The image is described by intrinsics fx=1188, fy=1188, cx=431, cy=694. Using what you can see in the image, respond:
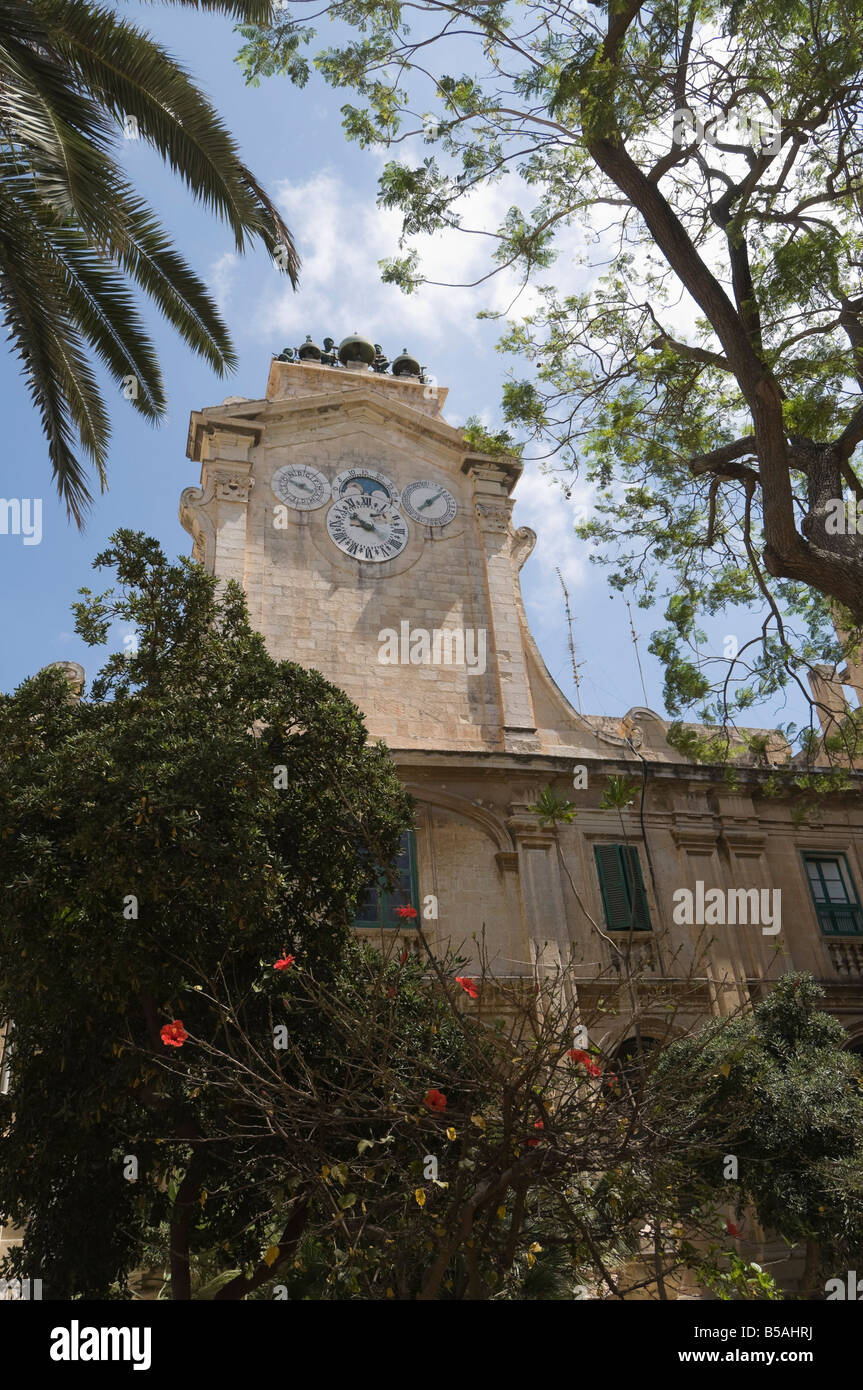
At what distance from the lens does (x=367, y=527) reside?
61.8 feet

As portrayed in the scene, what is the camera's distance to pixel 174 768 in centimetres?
926

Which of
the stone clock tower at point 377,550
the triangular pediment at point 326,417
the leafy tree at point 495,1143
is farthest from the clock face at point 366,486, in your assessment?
the leafy tree at point 495,1143

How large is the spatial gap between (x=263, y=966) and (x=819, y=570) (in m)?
5.36

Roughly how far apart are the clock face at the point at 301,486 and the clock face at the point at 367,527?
287mm

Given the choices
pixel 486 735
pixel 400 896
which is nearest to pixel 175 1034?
pixel 400 896

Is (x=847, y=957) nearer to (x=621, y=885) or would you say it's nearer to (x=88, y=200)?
(x=621, y=885)

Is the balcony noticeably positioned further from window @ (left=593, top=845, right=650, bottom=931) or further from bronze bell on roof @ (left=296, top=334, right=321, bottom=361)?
bronze bell on roof @ (left=296, top=334, right=321, bottom=361)

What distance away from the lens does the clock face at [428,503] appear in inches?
760

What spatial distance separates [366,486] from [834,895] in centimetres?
962

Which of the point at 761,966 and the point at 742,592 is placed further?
the point at 761,966

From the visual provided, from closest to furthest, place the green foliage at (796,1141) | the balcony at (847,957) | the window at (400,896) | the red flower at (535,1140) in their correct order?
the red flower at (535,1140) < the green foliage at (796,1141) < the window at (400,896) < the balcony at (847,957)

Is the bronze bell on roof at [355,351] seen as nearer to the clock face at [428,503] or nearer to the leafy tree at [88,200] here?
the clock face at [428,503]
